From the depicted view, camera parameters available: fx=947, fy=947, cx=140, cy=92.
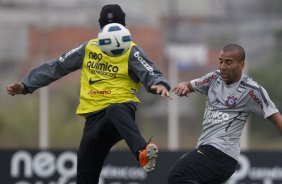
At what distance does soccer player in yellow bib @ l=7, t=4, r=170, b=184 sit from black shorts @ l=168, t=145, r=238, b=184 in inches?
19.4

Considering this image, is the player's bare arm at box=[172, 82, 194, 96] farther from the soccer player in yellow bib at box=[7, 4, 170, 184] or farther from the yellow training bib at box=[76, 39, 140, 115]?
the yellow training bib at box=[76, 39, 140, 115]

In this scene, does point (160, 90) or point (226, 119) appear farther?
point (226, 119)

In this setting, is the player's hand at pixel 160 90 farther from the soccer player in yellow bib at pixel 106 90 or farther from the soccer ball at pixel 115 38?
the soccer ball at pixel 115 38

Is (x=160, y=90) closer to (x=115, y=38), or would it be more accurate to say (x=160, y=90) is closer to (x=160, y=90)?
(x=160, y=90)

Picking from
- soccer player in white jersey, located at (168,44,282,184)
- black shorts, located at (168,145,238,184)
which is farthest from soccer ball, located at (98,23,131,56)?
black shorts, located at (168,145,238,184)

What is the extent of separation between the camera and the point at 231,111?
807 cm

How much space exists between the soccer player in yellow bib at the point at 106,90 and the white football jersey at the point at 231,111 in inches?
18.5

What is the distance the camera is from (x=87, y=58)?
8.52m

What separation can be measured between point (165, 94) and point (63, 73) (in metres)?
1.30

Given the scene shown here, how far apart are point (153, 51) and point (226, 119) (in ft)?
46.5

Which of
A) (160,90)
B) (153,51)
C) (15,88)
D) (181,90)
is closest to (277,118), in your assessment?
(181,90)

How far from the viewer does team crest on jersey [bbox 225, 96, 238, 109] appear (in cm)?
804

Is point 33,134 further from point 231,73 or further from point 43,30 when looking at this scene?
point 231,73

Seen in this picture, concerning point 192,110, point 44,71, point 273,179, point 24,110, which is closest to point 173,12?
point 192,110
